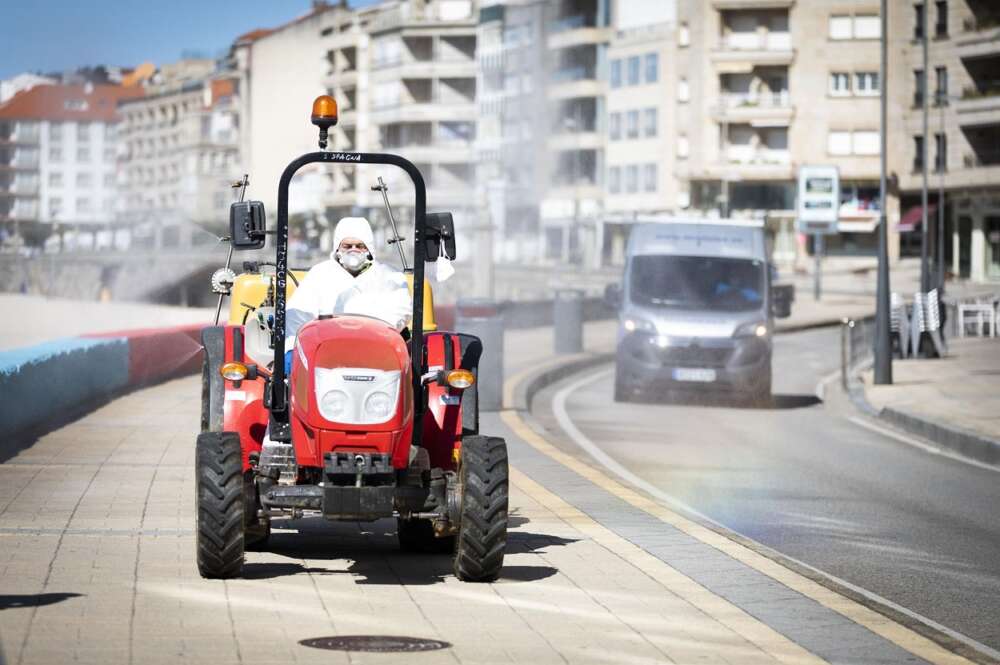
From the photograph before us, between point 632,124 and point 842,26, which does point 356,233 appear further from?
point 632,124

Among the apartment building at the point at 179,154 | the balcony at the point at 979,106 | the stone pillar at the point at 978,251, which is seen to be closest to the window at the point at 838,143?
the balcony at the point at 979,106

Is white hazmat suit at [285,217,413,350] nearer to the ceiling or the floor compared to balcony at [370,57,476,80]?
nearer to the floor

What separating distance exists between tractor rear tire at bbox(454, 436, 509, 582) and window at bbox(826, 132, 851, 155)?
3562 inches

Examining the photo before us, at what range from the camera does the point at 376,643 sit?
26.8ft

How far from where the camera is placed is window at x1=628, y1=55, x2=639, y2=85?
11131cm

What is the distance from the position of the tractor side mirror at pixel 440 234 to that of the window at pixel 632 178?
101 meters

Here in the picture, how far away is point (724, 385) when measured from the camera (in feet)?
90.0

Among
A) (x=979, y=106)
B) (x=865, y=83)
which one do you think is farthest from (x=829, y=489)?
(x=865, y=83)

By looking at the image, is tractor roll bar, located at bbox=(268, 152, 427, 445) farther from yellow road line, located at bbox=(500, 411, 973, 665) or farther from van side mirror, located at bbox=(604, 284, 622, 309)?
van side mirror, located at bbox=(604, 284, 622, 309)

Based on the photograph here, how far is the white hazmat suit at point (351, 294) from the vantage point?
10.0m

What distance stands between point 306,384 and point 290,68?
519 ft

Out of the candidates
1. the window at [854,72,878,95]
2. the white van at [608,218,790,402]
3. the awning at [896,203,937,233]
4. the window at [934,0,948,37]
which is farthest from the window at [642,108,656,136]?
the white van at [608,218,790,402]

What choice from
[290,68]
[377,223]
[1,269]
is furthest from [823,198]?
[290,68]

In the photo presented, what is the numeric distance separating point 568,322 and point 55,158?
2232 centimetres
